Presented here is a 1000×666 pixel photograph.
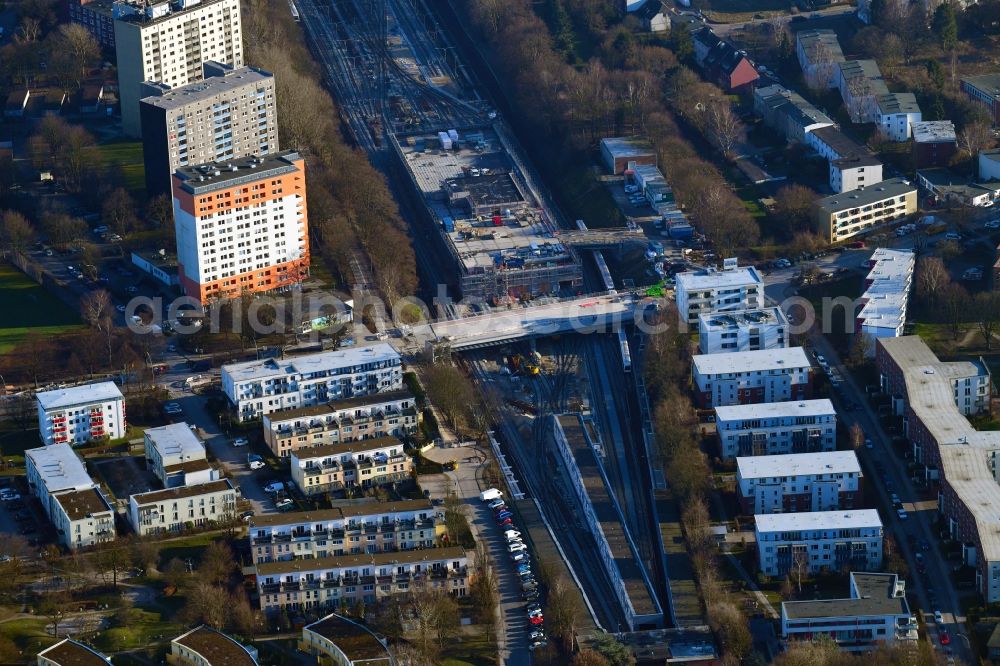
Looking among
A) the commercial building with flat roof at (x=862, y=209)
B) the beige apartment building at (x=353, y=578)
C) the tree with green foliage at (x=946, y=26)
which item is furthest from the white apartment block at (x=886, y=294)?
the tree with green foliage at (x=946, y=26)

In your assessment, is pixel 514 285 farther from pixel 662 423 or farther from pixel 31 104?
pixel 31 104

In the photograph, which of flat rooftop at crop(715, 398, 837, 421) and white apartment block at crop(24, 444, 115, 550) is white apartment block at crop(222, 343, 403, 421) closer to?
white apartment block at crop(24, 444, 115, 550)

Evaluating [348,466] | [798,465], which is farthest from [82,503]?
[798,465]

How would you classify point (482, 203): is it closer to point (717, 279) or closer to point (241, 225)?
point (241, 225)

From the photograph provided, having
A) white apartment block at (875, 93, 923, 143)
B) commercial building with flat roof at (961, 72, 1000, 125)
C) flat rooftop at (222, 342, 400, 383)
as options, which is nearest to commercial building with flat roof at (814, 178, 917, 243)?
white apartment block at (875, 93, 923, 143)

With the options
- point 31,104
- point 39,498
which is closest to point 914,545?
point 39,498

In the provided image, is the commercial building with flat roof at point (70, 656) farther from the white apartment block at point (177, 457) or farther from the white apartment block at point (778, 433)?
the white apartment block at point (778, 433)
